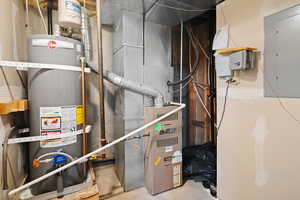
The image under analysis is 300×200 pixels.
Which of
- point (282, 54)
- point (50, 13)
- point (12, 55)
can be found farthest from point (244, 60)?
point (50, 13)

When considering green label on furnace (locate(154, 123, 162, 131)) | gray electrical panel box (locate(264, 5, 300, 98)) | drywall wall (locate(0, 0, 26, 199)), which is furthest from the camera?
green label on furnace (locate(154, 123, 162, 131))

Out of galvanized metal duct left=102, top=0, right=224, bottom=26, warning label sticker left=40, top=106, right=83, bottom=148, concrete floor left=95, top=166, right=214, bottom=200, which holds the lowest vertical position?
concrete floor left=95, top=166, right=214, bottom=200

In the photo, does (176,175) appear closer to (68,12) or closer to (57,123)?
(57,123)

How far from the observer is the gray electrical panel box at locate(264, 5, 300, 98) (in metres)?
1.02

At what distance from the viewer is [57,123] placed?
4.27 feet

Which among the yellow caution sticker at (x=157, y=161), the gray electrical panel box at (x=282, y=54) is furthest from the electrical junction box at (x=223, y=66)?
the yellow caution sticker at (x=157, y=161)

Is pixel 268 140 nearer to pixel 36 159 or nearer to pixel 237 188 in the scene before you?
pixel 237 188

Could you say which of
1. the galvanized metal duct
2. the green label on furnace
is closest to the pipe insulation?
the green label on furnace

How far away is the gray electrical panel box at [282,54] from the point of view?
1.02 meters

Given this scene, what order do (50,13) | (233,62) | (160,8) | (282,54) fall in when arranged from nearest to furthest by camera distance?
(282,54)
(233,62)
(160,8)
(50,13)

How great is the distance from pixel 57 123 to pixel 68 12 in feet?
3.65

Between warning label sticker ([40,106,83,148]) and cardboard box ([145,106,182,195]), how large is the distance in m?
0.88

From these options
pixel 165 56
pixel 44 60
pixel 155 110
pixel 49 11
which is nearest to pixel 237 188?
pixel 155 110

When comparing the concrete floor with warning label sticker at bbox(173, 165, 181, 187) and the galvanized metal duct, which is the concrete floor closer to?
warning label sticker at bbox(173, 165, 181, 187)
